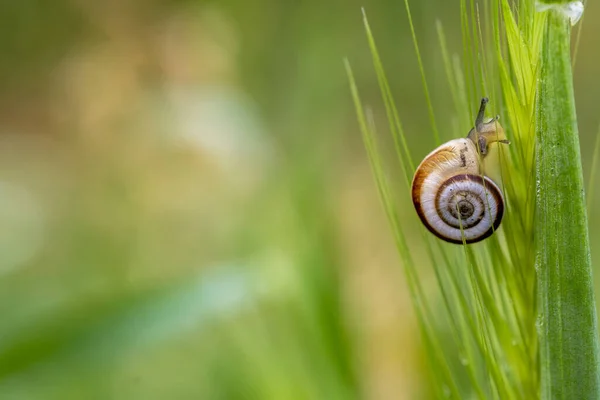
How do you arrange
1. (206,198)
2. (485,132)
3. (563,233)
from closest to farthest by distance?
(563,233), (485,132), (206,198)

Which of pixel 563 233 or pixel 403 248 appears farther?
pixel 403 248

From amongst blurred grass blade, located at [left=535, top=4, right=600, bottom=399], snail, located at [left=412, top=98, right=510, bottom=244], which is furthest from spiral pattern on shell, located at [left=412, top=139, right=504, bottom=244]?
blurred grass blade, located at [left=535, top=4, right=600, bottom=399]

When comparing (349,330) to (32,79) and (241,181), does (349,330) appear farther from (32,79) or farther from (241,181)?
(32,79)

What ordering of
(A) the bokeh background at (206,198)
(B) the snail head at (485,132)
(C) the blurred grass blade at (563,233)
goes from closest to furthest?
1. (C) the blurred grass blade at (563,233)
2. (B) the snail head at (485,132)
3. (A) the bokeh background at (206,198)

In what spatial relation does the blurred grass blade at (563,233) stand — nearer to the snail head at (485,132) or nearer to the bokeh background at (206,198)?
the snail head at (485,132)

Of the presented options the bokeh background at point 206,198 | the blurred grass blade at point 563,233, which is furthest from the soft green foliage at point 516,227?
the bokeh background at point 206,198

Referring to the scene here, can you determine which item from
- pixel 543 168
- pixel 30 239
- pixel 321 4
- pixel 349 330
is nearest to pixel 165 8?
pixel 321 4

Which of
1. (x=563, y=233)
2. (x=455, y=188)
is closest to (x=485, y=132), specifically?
(x=455, y=188)

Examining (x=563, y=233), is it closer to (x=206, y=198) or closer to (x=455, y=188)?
(x=455, y=188)
